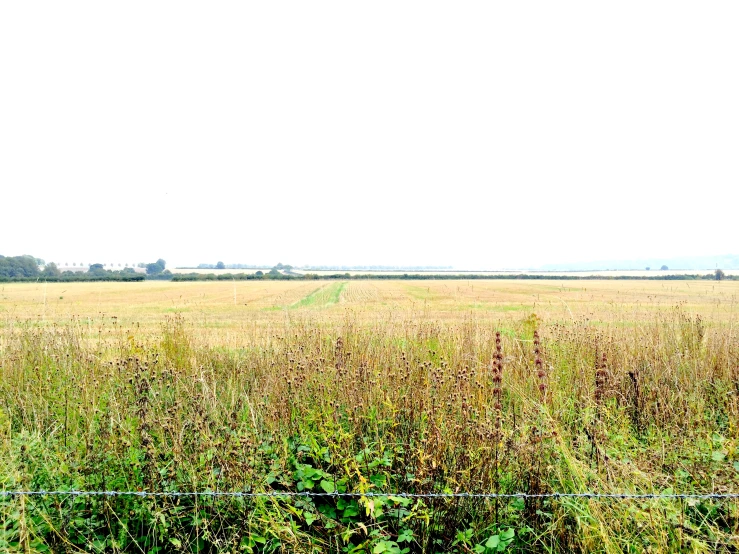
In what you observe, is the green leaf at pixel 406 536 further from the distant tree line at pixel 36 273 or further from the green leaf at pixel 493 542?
the distant tree line at pixel 36 273

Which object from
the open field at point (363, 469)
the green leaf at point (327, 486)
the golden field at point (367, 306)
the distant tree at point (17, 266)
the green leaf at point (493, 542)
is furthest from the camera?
the distant tree at point (17, 266)

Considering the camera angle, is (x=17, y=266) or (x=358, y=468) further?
(x=17, y=266)

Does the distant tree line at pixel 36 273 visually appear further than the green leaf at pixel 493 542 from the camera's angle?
Yes

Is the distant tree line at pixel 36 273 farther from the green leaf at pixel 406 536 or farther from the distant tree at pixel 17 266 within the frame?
the green leaf at pixel 406 536

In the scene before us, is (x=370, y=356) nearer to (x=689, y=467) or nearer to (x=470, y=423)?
(x=470, y=423)

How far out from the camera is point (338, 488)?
3855mm

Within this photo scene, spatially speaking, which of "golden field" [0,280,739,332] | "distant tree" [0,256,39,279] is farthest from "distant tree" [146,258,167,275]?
"golden field" [0,280,739,332]

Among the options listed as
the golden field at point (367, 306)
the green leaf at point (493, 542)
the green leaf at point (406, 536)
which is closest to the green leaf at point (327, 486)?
the green leaf at point (406, 536)

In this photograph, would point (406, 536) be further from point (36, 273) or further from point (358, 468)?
point (36, 273)

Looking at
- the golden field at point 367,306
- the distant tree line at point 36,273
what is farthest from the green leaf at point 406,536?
the distant tree line at point 36,273

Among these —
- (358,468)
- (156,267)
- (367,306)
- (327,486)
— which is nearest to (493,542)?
(358,468)

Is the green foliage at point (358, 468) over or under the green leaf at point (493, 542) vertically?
over

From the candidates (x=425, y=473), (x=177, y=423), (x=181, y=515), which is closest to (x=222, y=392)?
(x=177, y=423)

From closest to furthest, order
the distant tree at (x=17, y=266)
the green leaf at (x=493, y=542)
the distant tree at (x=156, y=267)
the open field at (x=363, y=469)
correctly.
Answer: the green leaf at (x=493, y=542) < the open field at (x=363, y=469) < the distant tree at (x=17, y=266) < the distant tree at (x=156, y=267)
